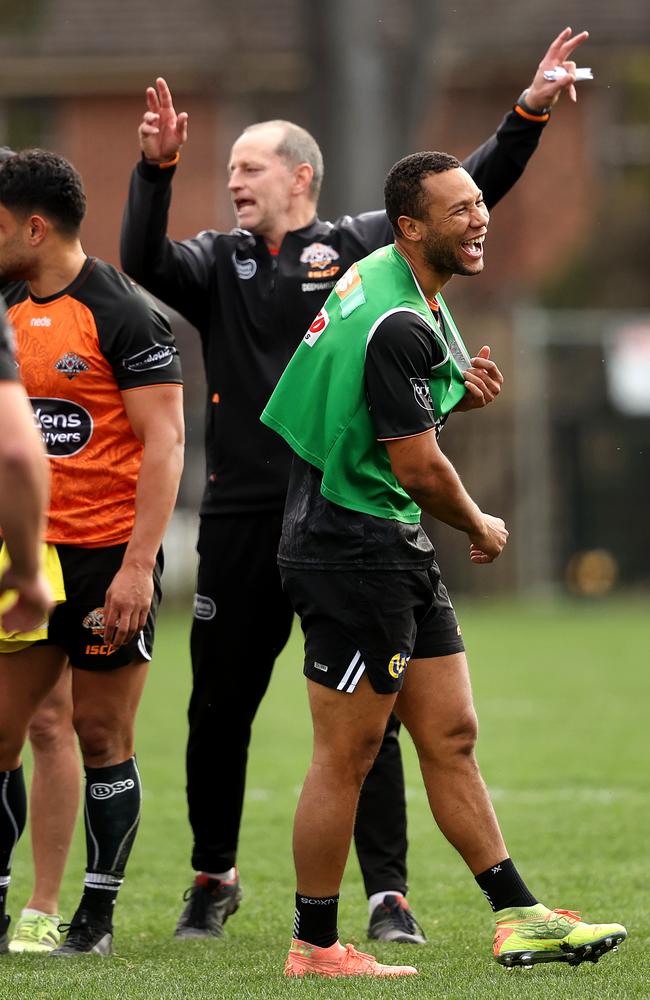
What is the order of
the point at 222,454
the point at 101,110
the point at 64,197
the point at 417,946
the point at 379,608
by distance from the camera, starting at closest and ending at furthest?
1. the point at 379,608
2. the point at 64,197
3. the point at 417,946
4. the point at 222,454
5. the point at 101,110

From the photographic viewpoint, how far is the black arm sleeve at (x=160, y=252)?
5312 millimetres

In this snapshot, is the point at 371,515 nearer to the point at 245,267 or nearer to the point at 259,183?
the point at 245,267

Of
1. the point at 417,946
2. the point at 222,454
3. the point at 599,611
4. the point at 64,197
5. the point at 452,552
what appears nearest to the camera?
the point at 64,197

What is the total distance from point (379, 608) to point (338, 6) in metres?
→ 16.8

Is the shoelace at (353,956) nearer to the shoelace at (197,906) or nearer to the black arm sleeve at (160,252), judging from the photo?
the shoelace at (197,906)

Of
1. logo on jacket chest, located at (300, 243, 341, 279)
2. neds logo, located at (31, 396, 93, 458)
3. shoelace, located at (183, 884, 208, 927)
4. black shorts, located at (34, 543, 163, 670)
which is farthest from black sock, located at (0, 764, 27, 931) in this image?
logo on jacket chest, located at (300, 243, 341, 279)

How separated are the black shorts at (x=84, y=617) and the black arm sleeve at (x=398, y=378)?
40.6 inches

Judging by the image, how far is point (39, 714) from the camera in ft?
17.3

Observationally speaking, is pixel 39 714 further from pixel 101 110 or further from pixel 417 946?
pixel 101 110

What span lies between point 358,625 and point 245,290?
1.54 meters

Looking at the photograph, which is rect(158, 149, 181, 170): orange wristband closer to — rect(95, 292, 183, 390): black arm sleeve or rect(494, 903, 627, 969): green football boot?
rect(95, 292, 183, 390): black arm sleeve

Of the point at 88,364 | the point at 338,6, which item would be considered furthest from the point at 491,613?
→ the point at 88,364

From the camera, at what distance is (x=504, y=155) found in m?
5.61

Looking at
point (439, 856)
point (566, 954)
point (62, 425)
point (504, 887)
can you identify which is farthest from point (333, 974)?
point (439, 856)
